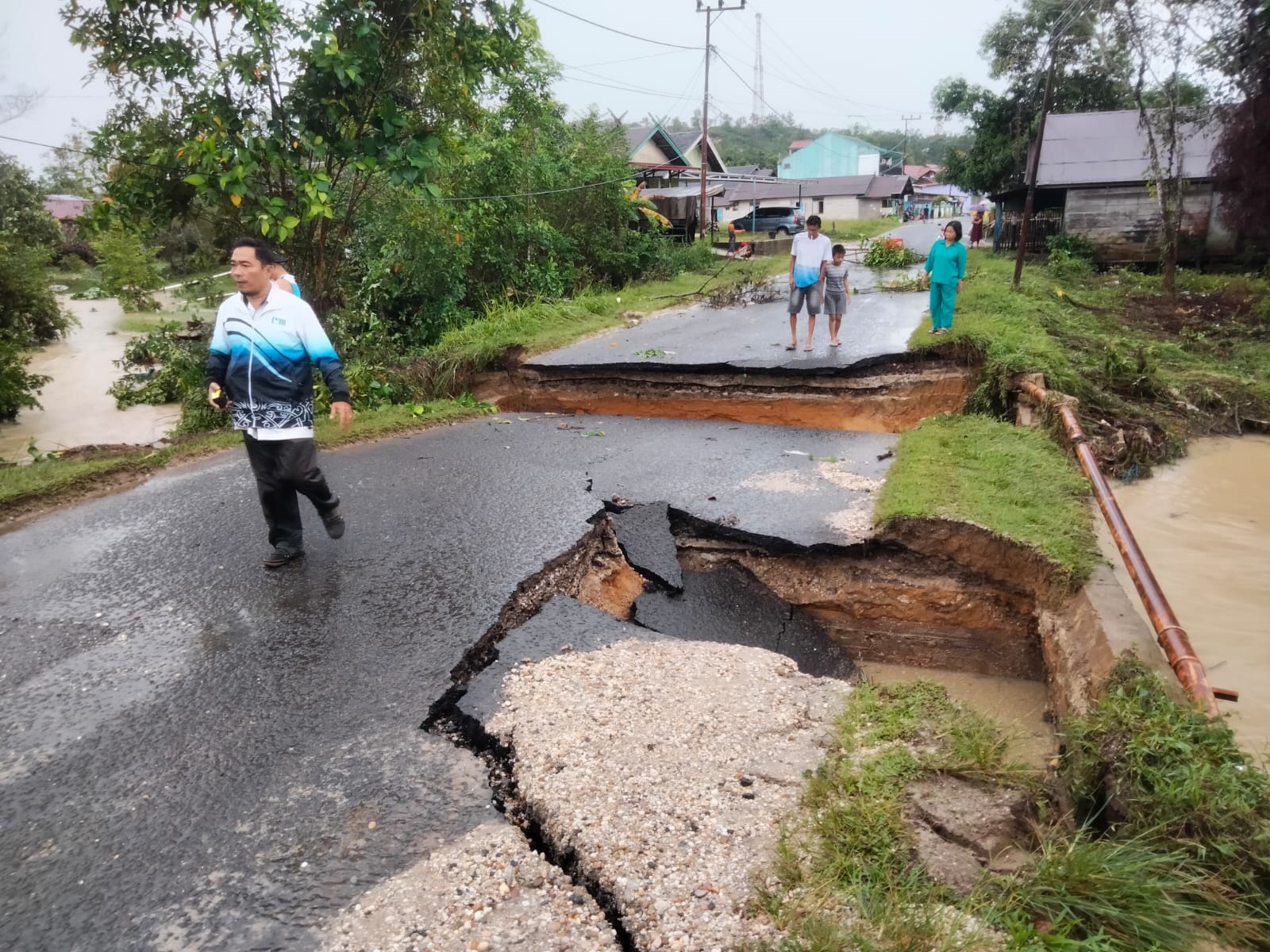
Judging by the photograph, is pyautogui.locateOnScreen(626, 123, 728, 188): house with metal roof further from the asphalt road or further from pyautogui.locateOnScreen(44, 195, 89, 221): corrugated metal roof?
pyautogui.locateOnScreen(44, 195, 89, 221): corrugated metal roof

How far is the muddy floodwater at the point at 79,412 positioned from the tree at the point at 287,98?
14.3 ft

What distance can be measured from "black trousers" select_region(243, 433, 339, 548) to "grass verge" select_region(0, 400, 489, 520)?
1.62 m

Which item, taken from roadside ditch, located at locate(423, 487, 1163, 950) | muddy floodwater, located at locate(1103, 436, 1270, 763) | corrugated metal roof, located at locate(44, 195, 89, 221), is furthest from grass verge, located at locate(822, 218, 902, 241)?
corrugated metal roof, located at locate(44, 195, 89, 221)

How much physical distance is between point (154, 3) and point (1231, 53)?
58.3 feet

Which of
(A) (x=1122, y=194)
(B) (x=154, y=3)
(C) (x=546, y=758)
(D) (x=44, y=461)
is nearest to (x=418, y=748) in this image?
(C) (x=546, y=758)

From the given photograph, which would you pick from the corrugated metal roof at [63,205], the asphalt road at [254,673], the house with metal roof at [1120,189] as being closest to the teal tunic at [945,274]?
the asphalt road at [254,673]

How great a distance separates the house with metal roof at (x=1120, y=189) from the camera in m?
20.3

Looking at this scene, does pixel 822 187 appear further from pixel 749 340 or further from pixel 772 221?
pixel 749 340

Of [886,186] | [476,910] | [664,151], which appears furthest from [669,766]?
[886,186]

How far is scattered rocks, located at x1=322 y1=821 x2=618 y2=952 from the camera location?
2162mm

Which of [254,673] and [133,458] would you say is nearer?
[254,673]

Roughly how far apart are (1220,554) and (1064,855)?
5619 mm

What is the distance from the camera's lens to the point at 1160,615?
337 cm

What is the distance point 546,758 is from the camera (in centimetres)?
291
